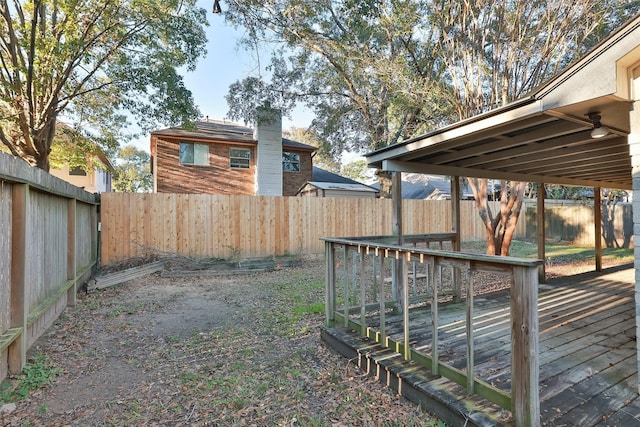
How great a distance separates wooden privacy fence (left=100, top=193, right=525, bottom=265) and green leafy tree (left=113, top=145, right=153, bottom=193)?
111 ft

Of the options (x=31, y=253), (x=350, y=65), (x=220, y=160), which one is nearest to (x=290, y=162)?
(x=220, y=160)

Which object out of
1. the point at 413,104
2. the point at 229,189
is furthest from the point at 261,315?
the point at 229,189

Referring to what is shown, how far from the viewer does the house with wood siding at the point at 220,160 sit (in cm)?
1398

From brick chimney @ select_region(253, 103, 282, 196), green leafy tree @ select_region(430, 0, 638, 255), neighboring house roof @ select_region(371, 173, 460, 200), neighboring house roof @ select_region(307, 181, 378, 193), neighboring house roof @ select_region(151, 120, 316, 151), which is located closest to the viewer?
green leafy tree @ select_region(430, 0, 638, 255)

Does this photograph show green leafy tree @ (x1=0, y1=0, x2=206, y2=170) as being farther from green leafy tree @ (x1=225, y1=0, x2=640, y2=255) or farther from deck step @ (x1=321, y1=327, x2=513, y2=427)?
deck step @ (x1=321, y1=327, x2=513, y2=427)

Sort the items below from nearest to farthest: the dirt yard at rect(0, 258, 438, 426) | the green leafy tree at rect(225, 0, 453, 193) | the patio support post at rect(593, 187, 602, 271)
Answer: the dirt yard at rect(0, 258, 438, 426) → the patio support post at rect(593, 187, 602, 271) → the green leafy tree at rect(225, 0, 453, 193)

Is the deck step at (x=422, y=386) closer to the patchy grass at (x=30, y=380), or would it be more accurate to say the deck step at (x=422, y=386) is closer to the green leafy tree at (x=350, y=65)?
the patchy grass at (x=30, y=380)

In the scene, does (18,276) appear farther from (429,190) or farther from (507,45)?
(429,190)

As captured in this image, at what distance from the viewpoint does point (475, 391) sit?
231cm

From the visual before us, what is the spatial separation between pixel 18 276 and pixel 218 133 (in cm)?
1277

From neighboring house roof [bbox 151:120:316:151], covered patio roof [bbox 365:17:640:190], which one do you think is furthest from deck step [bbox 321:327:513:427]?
neighboring house roof [bbox 151:120:316:151]

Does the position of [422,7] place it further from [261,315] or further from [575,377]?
[575,377]

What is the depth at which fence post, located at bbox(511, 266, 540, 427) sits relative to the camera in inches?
77.0

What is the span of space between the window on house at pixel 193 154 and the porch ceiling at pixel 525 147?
11268mm
